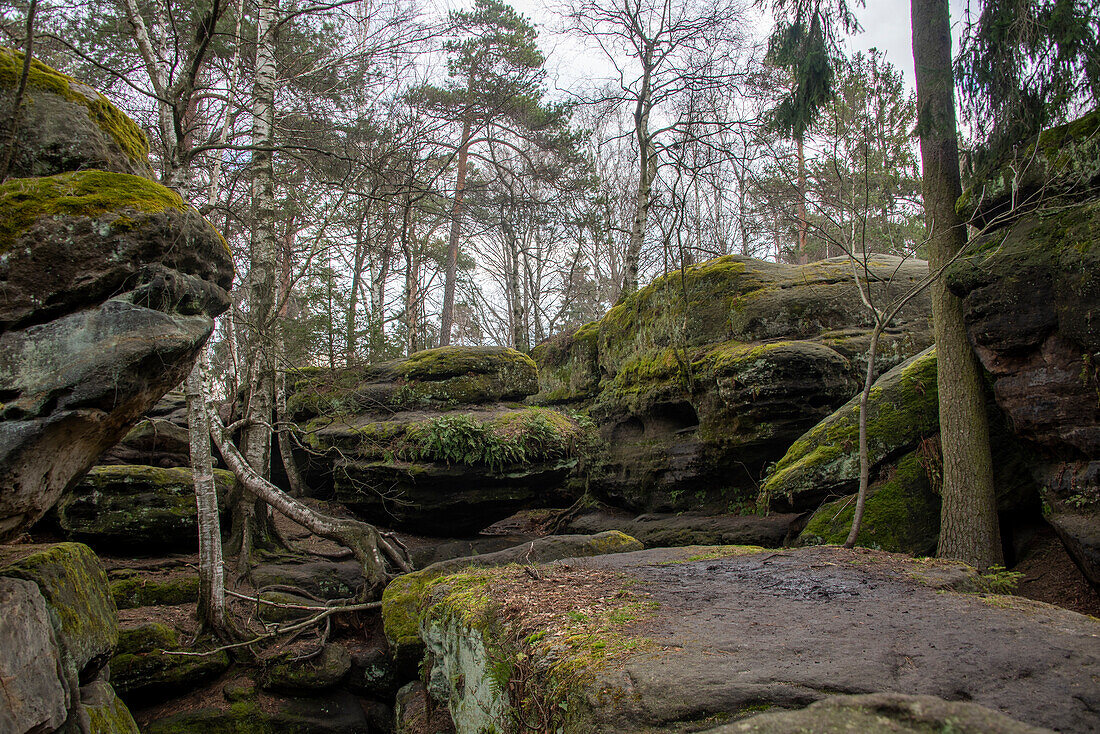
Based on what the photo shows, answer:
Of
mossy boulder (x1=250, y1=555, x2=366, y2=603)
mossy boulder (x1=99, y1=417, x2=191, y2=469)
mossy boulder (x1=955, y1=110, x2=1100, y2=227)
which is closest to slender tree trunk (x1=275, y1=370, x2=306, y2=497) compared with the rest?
mossy boulder (x1=99, y1=417, x2=191, y2=469)

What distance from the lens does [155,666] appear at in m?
5.93

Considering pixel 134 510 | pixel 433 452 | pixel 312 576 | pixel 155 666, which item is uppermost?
pixel 433 452

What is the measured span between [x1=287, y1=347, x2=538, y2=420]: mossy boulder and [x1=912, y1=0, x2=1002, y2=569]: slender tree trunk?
8.37 metres

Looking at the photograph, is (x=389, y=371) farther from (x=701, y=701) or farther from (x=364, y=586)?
(x=701, y=701)

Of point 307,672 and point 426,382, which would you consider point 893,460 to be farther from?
point 426,382

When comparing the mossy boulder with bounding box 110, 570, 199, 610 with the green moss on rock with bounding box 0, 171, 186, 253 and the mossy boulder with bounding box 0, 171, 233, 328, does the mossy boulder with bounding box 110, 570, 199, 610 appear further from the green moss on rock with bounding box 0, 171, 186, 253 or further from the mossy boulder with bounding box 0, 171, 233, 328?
the green moss on rock with bounding box 0, 171, 186, 253

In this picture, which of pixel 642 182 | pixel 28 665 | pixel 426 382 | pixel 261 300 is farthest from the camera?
pixel 642 182

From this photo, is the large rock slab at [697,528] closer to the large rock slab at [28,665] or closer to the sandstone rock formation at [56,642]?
the sandstone rock formation at [56,642]

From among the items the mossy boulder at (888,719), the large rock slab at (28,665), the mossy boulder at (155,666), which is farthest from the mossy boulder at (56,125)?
the mossy boulder at (888,719)

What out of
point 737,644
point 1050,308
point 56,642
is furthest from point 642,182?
point 56,642

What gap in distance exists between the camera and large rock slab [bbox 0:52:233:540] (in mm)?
3387

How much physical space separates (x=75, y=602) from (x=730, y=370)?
27.8 feet

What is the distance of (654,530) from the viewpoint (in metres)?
9.02

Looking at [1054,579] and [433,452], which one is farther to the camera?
[433,452]
